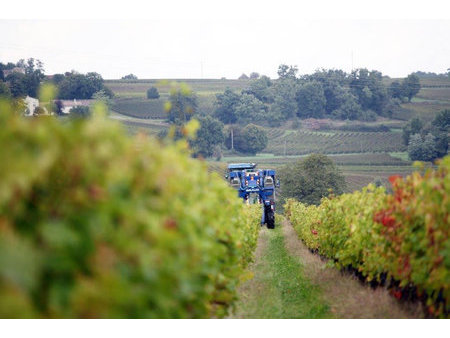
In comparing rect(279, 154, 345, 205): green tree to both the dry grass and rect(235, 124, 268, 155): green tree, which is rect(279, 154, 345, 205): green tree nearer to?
rect(235, 124, 268, 155): green tree

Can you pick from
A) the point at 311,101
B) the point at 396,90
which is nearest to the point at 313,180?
the point at 311,101

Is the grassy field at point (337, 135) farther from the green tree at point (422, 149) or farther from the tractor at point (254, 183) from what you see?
the tractor at point (254, 183)

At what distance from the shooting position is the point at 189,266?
3.44 metres

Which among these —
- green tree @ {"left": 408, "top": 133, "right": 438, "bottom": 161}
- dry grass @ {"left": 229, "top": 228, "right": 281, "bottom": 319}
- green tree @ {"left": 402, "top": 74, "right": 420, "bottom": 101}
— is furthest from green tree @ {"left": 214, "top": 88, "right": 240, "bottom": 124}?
dry grass @ {"left": 229, "top": 228, "right": 281, "bottom": 319}

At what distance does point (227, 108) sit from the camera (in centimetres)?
11669

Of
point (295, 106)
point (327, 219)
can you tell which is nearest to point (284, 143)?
point (295, 106)

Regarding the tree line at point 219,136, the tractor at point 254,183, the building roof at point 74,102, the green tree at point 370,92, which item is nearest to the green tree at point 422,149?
the tree line at point 219,136

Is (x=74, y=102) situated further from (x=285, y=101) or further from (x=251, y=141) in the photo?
(x=285, y=101)

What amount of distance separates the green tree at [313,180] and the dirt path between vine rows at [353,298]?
45738mm

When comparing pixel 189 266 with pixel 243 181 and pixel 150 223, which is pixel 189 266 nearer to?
pixel 150 223

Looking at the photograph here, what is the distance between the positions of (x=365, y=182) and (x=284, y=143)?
3109 centimetres

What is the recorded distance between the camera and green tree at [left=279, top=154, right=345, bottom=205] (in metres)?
56.9

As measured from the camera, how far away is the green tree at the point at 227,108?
116 metres

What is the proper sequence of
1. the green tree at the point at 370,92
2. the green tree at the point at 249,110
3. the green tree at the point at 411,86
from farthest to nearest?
1. the green tree at the point at 411,86
2. the green tree at the point at 370,92
3. the green tree at the point at 249,110
